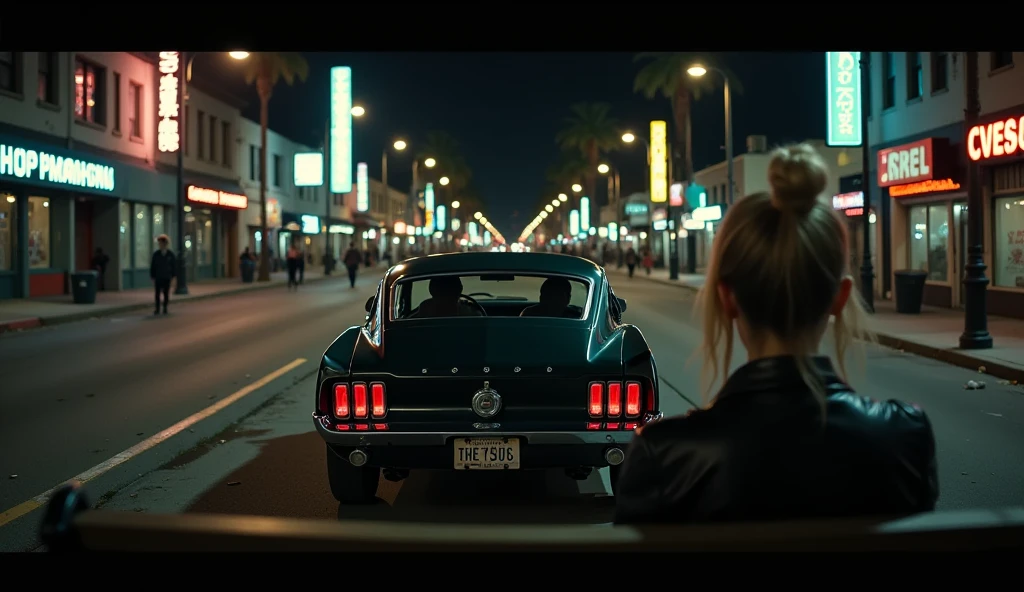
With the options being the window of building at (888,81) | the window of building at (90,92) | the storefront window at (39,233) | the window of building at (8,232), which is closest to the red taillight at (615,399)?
the window of building at (888,81)

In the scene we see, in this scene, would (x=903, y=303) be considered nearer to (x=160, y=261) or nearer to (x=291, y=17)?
(x=160, y=261)

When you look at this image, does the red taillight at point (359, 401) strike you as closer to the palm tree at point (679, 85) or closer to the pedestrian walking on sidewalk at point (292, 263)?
the pedestrian walking on sidewalk at point (292, 263)

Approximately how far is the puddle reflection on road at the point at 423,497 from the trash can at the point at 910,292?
61.2ft

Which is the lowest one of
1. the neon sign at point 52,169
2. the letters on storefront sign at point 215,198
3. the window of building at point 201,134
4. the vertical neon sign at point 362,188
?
the neon sign at point 52,169

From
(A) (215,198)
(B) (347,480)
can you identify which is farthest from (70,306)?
(B) (347,480)

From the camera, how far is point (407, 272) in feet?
25.9

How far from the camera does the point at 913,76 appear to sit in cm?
2933

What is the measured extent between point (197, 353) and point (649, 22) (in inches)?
508

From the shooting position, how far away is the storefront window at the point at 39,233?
109ft

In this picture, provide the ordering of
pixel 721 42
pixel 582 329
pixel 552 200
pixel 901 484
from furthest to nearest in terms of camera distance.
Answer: pixel 552 200 → pixel 582 329 → pixel 721 42 → pixel 901 484

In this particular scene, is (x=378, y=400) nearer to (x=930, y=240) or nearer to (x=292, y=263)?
(x=930, y=240)

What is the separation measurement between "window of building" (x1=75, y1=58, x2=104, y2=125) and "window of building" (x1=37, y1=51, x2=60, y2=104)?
1815mm

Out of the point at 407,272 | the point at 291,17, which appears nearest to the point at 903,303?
the point at 407,272

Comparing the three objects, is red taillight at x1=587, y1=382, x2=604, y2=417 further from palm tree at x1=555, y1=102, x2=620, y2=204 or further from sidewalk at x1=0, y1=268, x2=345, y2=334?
palm tree at x1=555, y1=102, x2=620, y2=204
